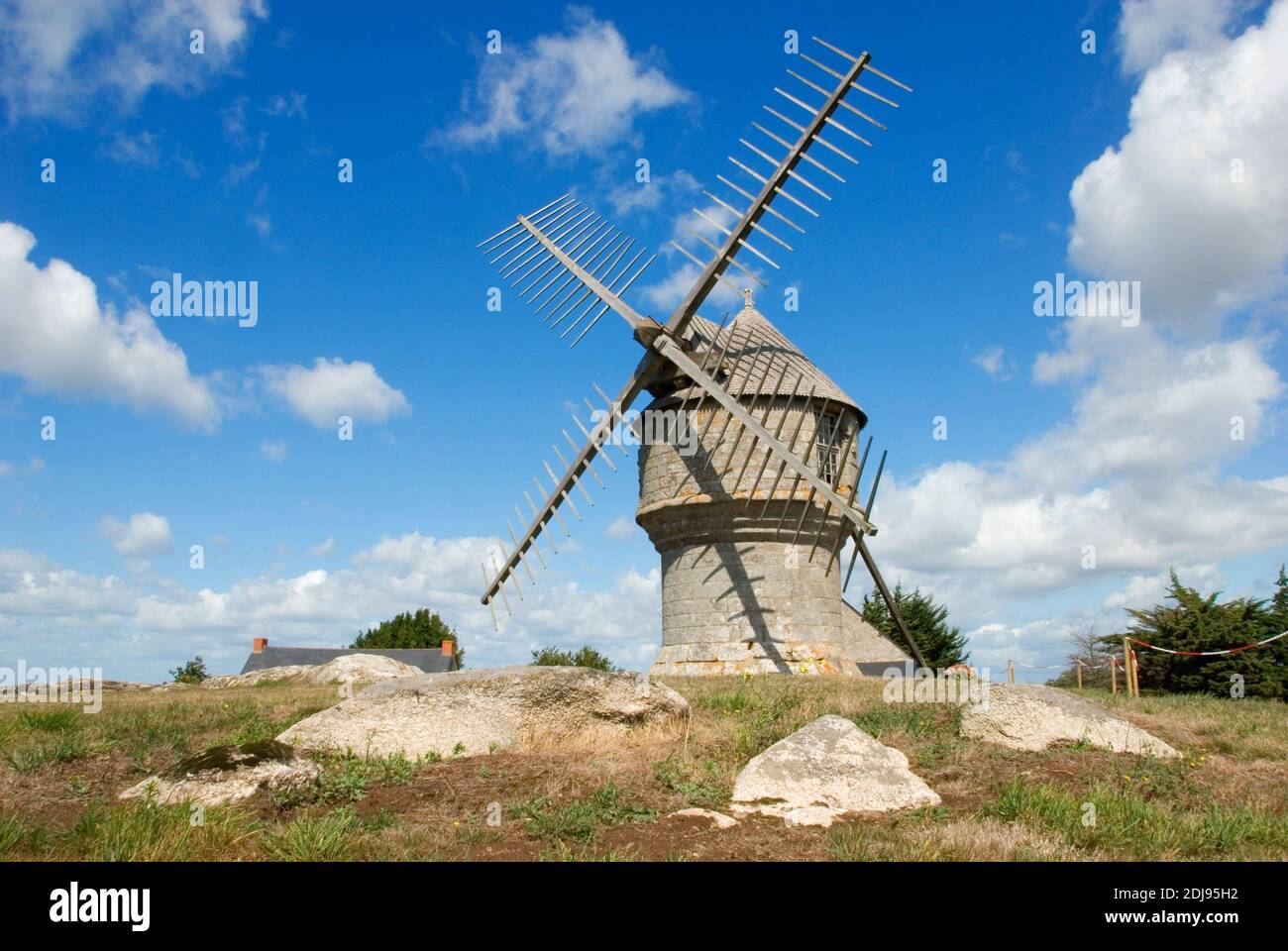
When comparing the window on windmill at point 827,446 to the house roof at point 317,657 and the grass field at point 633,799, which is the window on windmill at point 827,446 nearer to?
the grass field at point 633,799

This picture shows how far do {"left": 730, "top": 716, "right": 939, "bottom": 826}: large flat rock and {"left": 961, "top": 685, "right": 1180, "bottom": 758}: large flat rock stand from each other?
183cm

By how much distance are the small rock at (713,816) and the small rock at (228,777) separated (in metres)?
2.80

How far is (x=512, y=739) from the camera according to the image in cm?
809

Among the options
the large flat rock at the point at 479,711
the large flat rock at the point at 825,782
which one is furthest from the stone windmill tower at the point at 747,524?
the large flat rock at the point at 825,782

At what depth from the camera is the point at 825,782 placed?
20.8 feet

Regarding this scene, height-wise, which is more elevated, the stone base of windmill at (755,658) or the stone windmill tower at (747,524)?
the stone windmill tower at (747,524)

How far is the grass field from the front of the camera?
5066 mm

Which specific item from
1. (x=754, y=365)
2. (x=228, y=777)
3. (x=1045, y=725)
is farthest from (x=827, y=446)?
(x=228, y=777)

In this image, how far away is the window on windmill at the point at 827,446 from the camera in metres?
15.9

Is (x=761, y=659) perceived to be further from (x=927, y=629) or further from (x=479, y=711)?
(x=927, y=629)

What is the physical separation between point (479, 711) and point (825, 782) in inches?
135

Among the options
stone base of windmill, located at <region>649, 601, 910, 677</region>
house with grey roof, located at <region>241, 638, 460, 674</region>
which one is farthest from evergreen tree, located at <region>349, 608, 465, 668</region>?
stone base of windmill, located at <region>649, 601, 910, 677</region>
